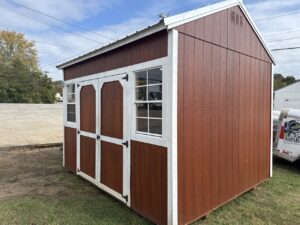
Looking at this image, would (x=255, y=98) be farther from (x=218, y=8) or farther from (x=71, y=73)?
(x=71, y=73)

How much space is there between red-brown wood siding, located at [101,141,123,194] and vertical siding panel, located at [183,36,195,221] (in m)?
1.25

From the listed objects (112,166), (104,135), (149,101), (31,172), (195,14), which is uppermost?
(195,14)

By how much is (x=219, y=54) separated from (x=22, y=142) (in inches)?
344

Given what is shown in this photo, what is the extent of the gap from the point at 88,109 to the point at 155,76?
2.21 metres

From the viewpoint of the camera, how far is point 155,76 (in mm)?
3506

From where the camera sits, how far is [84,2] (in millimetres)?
10406

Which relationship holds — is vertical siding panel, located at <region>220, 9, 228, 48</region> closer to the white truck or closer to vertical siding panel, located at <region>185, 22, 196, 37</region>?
vertical siding panel, located at <region>185, 22, 196, 37</region>

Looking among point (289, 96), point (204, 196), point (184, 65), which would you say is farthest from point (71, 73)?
point (289, 96)

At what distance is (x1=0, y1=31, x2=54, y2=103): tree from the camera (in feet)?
92.4

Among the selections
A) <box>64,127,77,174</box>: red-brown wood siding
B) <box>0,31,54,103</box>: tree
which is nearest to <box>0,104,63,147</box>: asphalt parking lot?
<box>64,127,77,174</box>: red-brown wood siding

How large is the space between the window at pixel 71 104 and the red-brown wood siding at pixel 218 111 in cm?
345

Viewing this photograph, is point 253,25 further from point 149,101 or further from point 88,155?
point 88,155

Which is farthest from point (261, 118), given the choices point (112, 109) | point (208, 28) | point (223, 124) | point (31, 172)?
point (31, 172)

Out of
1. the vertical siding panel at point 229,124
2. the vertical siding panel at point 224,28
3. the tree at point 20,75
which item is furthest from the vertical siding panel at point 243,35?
the tree at point 20,75
